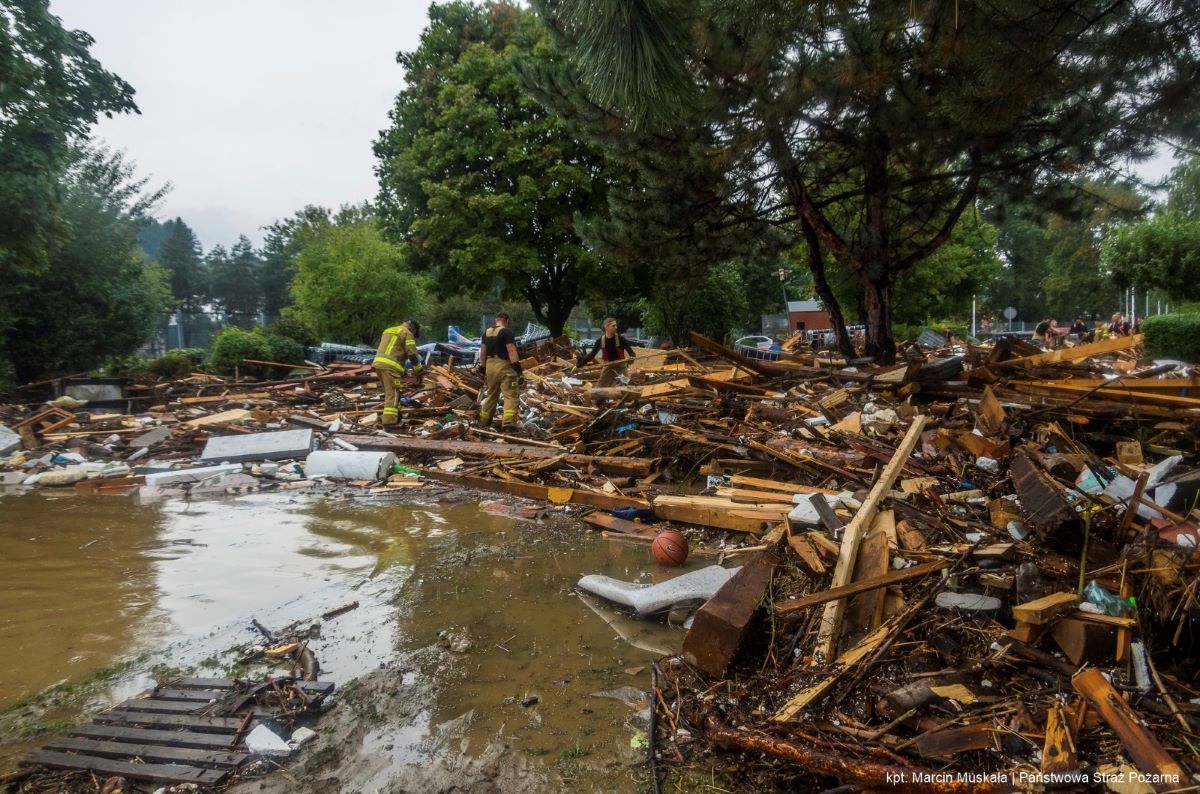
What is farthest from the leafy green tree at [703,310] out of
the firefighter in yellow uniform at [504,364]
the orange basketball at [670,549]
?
the orange basketball at [670,549]

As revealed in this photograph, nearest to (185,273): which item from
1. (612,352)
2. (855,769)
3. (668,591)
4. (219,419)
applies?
(219,419)

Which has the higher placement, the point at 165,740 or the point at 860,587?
the point at 860,587

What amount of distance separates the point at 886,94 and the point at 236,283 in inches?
3160

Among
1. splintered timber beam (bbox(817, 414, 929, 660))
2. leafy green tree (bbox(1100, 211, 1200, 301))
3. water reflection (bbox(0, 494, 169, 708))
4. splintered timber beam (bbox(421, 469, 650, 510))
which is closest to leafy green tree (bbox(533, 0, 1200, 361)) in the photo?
splintered timber beam (bbox(817, 414, 929, 660))


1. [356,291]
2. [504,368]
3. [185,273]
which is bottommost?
[504,368]

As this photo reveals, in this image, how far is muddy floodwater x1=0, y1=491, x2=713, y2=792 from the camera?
10.1 ft

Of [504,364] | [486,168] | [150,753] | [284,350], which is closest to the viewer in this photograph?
[150,753]

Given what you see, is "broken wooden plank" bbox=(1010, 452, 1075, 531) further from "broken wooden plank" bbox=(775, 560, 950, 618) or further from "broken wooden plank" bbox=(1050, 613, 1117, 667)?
"broken wooden plank" bbox=(1050, 613, 1117, 667)

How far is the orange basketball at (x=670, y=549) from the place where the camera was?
5449 mm

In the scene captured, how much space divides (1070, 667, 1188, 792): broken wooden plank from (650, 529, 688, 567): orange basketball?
119 inches

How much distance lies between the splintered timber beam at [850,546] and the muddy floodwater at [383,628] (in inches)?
38.6

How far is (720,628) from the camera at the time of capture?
11.3 feet

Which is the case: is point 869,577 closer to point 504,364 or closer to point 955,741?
point 955,741

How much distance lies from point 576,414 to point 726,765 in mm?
7208
